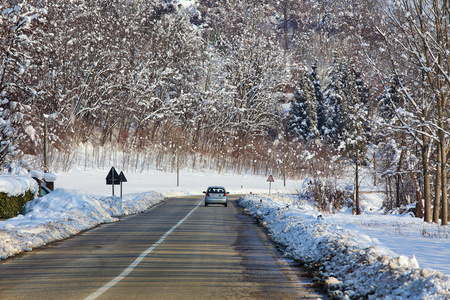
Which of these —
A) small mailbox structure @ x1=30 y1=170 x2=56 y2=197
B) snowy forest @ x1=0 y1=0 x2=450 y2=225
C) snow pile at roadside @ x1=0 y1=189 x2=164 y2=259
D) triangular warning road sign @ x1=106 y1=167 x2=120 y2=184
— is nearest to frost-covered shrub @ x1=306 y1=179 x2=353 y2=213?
snowy forest @ x1=0 y1=0 x2=450 y2=225

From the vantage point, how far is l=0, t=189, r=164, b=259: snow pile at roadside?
1304 centimetres

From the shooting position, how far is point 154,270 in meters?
9.64

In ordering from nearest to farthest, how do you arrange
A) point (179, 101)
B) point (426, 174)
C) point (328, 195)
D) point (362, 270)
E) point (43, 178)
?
1. point (362, 270)
2. point (426, 174)
3. point (43, 178)
4. point (328, 195)
5. point (179, 101)

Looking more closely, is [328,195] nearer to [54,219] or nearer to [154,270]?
[54,219]

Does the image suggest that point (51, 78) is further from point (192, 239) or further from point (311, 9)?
point (311, 9)

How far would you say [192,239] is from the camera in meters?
14.9

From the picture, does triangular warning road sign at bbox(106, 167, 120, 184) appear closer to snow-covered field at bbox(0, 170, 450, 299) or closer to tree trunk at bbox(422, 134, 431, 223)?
snow-covered field at bbox(0, 170, 450, 299)

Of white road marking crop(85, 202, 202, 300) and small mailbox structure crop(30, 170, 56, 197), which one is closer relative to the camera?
white road marking crop(85, 202, 202, 300)

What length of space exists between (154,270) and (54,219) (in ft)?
33.4

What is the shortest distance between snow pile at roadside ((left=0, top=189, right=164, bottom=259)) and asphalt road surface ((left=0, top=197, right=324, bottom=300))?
63cm

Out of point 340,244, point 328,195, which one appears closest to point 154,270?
point 340,244

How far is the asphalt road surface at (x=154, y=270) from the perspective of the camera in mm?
7746

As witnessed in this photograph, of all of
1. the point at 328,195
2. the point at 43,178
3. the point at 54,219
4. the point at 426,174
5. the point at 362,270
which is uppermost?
the point at 426,174

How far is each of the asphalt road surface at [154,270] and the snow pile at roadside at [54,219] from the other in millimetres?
628
